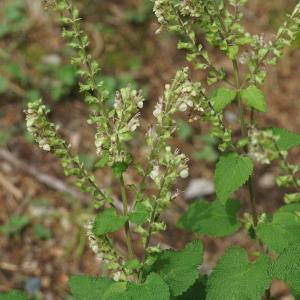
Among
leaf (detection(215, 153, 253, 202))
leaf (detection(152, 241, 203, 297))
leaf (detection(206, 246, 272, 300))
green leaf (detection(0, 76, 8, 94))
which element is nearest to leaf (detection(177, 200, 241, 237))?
leaf (detection(206, 246, 272, 300))

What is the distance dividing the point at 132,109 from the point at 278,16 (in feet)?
15.4

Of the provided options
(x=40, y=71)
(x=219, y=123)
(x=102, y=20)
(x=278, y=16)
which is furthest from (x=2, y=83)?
(x=219, y=123)

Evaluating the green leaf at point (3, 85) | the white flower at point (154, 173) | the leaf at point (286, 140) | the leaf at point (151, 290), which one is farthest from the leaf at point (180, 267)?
the green leaf at point (3, 85)

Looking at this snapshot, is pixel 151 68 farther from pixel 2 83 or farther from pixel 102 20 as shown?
pixel 2 83

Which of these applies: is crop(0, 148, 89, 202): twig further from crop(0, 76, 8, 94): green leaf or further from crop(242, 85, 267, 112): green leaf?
crop(242, 85, 267, 112): green leaf

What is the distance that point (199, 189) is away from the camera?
208 inches

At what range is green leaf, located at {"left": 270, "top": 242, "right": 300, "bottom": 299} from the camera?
101 inches

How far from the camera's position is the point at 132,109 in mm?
2518

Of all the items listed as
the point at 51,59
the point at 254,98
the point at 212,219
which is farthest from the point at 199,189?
the point at 254,98

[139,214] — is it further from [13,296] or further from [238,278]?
[13,296]

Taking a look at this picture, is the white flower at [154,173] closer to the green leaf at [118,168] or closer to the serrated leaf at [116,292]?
the green leaf at [118,168]

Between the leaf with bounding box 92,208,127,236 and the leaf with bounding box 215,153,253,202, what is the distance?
484mm

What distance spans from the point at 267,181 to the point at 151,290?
2.93 metres

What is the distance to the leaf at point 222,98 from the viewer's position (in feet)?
9.29
